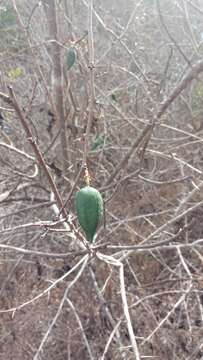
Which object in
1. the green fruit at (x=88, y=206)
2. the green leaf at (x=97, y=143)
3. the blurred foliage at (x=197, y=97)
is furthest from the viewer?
the blurred foliage at (x=197, y=97)

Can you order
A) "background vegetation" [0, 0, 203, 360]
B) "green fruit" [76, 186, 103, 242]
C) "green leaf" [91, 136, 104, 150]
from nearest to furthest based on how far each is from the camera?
"green fruit" [76, 186, 103, 242], "background vegetation" [0, 0, 203, 360], "green leaf" [91, 136, 104, 150]

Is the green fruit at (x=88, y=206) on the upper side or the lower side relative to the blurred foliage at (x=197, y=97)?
upper

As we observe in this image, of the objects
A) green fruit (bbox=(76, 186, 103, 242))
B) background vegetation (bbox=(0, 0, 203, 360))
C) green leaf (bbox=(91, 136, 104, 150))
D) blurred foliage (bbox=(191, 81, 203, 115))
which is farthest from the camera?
blurred foliage (bbox=(191, 81, 203, 115))

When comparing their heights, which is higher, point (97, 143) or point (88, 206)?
point (88, 206)

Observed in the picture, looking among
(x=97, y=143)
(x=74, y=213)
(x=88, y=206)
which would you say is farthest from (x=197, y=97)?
(x=88, y=206)

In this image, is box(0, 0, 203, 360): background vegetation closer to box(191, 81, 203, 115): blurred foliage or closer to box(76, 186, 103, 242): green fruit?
box(191, 81, 203, 115): blurred foliage

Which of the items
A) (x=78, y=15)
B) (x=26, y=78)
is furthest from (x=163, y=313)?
(x=78, y=15)

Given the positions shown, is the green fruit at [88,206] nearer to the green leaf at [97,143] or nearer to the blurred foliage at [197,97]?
the green leaf at [97,143]

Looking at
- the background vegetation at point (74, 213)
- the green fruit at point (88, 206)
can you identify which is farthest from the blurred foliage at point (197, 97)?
the green fruit at point (88, 206)

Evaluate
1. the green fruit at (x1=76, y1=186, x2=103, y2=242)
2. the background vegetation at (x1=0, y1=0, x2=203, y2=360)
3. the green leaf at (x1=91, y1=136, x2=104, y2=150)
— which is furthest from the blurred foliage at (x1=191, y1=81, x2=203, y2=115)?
the green fruit at (x1=76, y1=186, x2=103, y2=242)

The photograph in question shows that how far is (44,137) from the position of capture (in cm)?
339

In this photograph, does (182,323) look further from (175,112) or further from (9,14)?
(9,14)

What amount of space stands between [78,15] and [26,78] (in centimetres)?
53

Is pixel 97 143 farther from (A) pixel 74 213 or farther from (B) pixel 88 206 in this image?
(B) pixel 88 206
